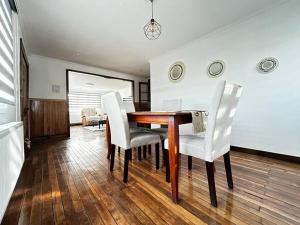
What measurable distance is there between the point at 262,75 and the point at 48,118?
5079 millimetres

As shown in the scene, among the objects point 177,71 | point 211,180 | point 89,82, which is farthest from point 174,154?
point 89,82

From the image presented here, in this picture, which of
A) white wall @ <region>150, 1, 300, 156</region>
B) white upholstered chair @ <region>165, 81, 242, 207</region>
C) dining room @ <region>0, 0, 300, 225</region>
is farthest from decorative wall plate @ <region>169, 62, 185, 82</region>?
white upholstered chair @ <region>165, 81, 242, 207</region>

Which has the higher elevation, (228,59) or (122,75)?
(122,75)

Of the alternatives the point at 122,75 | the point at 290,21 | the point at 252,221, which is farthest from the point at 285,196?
the point at 122,75

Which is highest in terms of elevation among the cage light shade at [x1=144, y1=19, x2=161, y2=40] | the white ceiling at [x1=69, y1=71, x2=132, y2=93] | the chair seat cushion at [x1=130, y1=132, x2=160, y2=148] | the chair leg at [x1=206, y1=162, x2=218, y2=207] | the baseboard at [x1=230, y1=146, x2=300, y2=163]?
the white ceiling at [x1=69, y1=71, x2=132, y2=93]

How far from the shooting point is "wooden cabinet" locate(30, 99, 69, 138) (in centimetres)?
377

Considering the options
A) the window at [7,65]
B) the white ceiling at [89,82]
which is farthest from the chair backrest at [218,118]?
the white ceiling at [89,82]

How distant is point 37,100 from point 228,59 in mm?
4769

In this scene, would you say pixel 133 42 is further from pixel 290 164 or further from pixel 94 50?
pixel 290 164

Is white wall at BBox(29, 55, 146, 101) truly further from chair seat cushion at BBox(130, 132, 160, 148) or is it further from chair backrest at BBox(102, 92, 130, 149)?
chair seat cushion at BBox(130, 132, 160, 148)

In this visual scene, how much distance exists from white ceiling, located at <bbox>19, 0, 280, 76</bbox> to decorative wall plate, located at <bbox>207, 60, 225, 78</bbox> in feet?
2.15

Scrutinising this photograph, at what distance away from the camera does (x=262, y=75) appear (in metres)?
2.36

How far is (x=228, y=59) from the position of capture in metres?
2.78

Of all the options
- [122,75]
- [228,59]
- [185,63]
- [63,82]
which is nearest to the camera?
[228,59]
